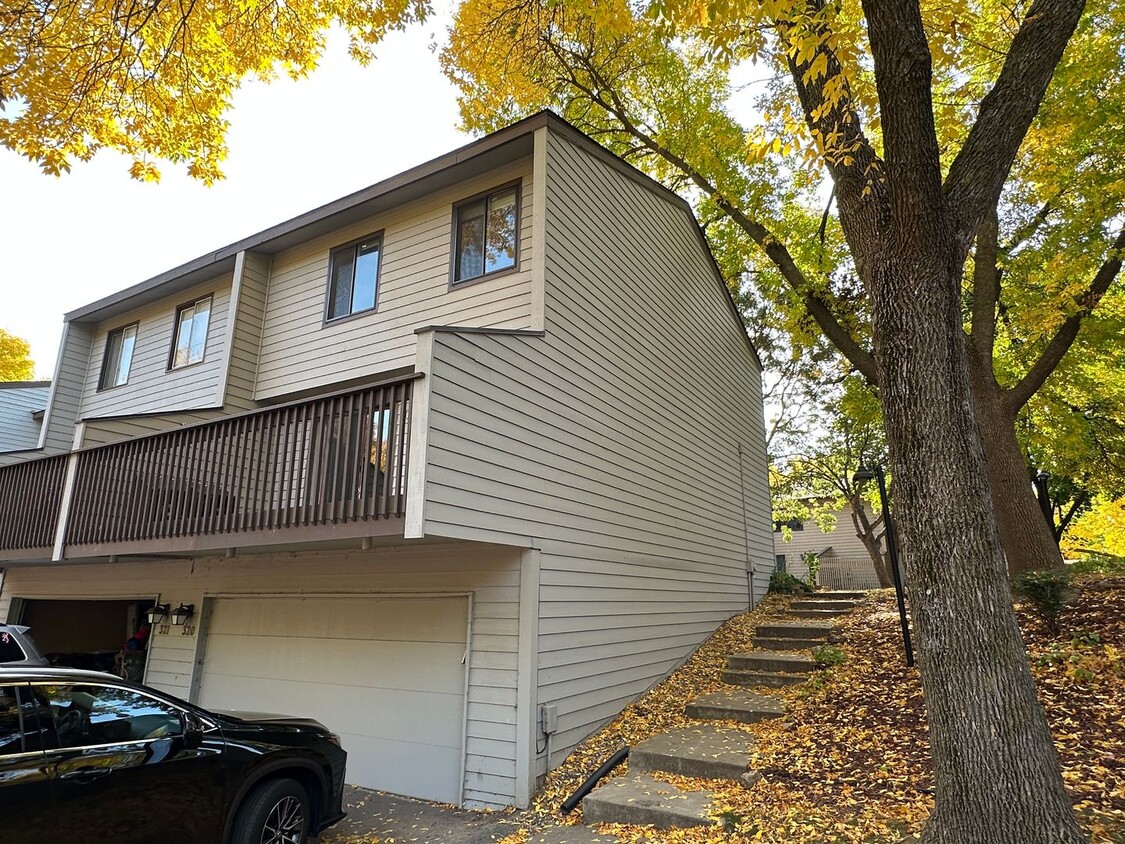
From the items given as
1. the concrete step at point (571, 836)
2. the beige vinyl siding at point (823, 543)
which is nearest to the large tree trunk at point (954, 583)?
the concrete step at point (571, 836)

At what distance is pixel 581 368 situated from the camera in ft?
25.3

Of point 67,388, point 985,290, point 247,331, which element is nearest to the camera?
point 985,290

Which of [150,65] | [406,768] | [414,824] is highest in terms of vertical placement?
[150,65]

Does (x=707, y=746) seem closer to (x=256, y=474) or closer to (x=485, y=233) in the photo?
(x=256, y=474)

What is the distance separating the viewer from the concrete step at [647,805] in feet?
16.1

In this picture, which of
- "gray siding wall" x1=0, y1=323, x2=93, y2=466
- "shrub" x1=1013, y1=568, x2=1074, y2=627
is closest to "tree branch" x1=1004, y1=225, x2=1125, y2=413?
"shrub" x1=1013, y1=568, x2=1074, y2=627

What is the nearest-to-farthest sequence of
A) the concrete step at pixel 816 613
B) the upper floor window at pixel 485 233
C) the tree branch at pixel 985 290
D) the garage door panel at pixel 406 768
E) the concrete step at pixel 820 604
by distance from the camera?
the garage door panel at pixel 406 768 < the upper floor window at pixel 485 233 < the tree branch at pixel 985 290 < the concrete step at pixel 816 613 < the concrete step at pixel 820 604

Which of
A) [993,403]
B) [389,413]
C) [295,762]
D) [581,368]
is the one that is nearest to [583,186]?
[581,368]

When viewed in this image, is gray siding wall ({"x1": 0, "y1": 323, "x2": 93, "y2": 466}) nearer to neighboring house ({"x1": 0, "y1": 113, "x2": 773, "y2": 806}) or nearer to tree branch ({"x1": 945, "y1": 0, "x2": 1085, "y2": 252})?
neighboring house ({"x1": 0, "y1": 113, "x2": 773, "y2": 806})

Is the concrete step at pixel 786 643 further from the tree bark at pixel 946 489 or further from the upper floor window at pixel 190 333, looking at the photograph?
the upper floor window at pixel 190 333

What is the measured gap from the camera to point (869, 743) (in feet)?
19.0

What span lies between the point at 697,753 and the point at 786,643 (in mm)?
4160

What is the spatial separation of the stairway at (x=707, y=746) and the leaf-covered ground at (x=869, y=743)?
138 millimetres

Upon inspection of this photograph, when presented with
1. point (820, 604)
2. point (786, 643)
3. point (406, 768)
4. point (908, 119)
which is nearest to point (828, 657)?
point (786, 643)
